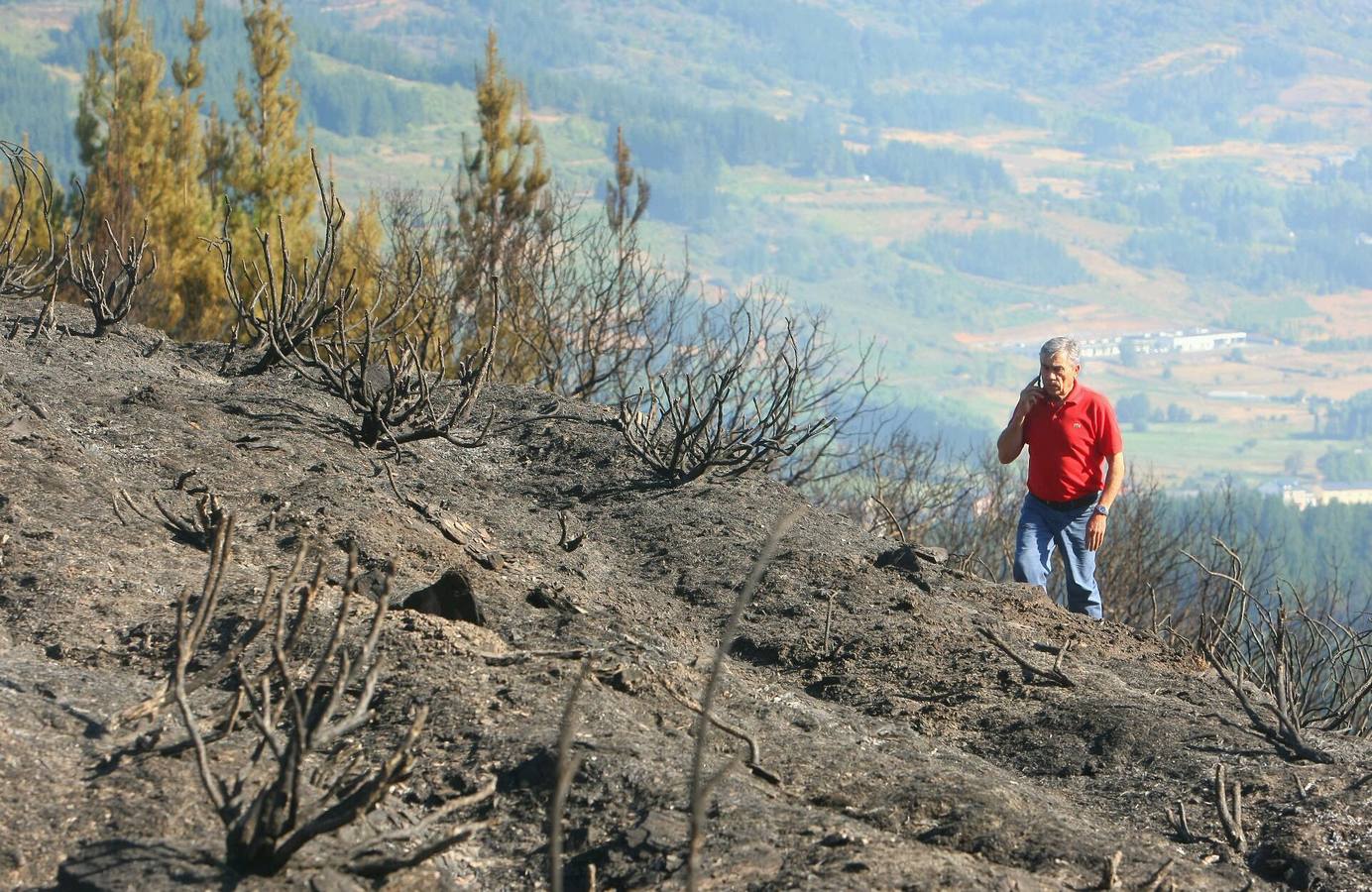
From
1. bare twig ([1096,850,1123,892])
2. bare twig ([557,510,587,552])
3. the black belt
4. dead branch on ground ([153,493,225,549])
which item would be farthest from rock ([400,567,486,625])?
the black belt

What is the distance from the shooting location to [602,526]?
648 centimetres

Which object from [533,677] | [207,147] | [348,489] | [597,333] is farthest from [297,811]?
[207,147]

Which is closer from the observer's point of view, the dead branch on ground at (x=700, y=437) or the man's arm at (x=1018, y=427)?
the man's arm at (x=1018, y=427)

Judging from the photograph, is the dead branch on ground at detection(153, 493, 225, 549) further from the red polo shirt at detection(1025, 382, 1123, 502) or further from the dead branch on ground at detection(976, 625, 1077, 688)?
the red polo shirt at detection(1025, 382, 1123, 502)

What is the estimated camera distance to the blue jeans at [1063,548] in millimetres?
6551

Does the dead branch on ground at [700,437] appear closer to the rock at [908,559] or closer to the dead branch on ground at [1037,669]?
the rock at [908,559]

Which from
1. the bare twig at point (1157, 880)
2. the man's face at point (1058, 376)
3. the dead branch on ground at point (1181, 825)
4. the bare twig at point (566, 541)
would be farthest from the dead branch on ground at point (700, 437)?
the bare twig at point (1157, 880)

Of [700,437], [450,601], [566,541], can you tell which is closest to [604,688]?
[450,601]

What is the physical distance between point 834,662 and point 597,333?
546 inches

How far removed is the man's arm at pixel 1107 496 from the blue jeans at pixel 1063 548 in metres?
0.06

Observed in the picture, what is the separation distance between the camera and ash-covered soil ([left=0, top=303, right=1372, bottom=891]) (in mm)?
3131

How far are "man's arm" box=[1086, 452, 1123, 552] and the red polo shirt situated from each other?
0.14 ft

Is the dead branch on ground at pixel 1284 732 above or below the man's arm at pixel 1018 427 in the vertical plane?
below

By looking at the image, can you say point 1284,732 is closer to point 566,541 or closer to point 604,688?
point 604,688
